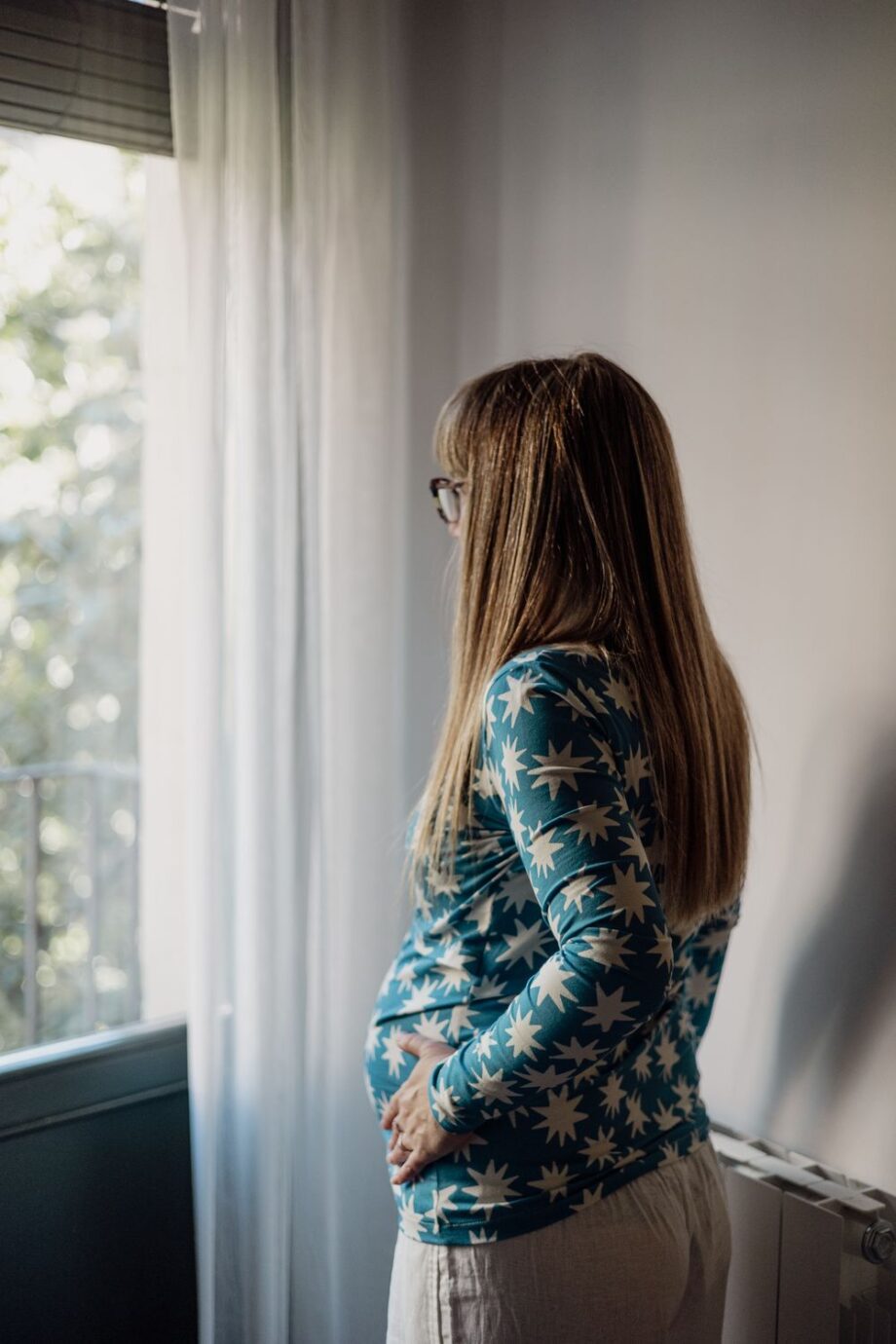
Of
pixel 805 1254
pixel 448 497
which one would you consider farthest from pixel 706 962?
pixel 448 497

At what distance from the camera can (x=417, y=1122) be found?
122 centimetres

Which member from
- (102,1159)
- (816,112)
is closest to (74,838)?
(102,1159)

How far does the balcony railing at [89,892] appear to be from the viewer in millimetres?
2359

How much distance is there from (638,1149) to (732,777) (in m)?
0.38

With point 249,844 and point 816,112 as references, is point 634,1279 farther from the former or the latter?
point 816,112

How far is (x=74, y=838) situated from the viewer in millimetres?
2561

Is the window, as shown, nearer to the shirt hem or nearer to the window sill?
the window sill

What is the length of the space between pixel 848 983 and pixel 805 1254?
12.2 inches

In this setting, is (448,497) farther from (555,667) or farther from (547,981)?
(547,981)

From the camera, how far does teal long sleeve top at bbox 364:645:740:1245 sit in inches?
42.1

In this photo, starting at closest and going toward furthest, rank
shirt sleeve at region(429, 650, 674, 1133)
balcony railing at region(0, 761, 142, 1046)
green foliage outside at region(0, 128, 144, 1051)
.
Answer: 1. shirt sleeve at region(429, 650, 674, 1133)
2. green foliage outside at region(0, 128, 144, 1051)
3. balcony railing at region(0, 761, 142, 1046)

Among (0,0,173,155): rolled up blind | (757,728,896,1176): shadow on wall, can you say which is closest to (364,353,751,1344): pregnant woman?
(757,728,896,1176): shadow on wall

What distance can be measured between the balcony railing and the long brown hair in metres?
1.23

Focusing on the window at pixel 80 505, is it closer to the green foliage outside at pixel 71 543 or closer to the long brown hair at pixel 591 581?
the green foliage outside at pixel 71 543
